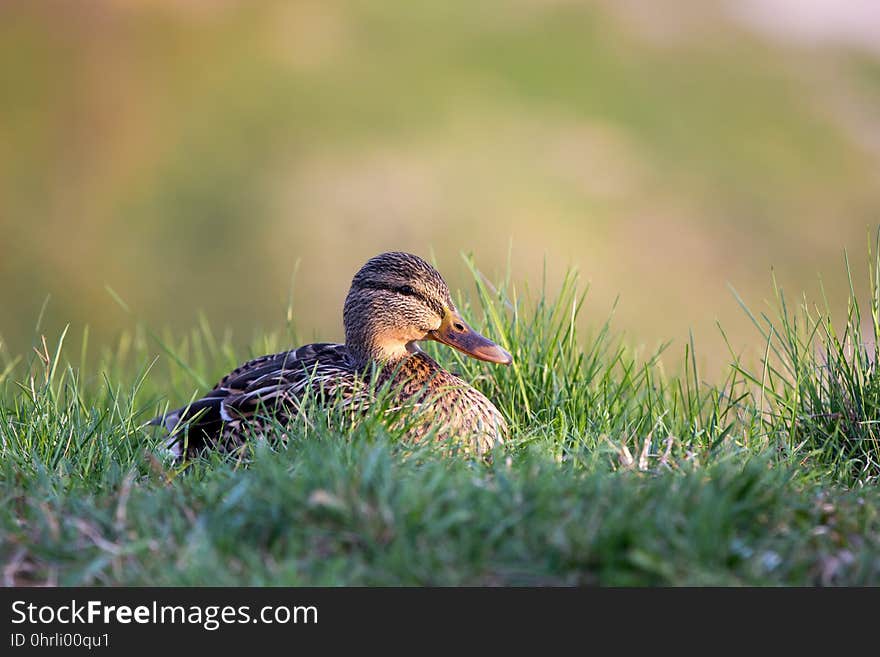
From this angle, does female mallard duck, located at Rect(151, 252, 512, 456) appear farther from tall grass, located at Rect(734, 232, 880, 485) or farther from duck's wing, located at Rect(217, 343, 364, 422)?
tall grass, located at Rect(734, 232, 880, 485)

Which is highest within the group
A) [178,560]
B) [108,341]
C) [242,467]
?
[108,341]

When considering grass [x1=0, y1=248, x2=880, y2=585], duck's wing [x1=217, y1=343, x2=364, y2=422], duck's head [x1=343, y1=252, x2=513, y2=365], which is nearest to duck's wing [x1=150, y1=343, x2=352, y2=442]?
duck's wing [x1=217, y1=343, x2=364, y2=422]

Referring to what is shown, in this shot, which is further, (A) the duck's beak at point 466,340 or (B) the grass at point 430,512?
(A) the duck's beak at point 466,340

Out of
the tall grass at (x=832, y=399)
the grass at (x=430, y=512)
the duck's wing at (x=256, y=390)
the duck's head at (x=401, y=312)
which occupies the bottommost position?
the grass at (x=430, y=512)

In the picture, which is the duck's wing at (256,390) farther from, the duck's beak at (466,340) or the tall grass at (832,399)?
the tall grass at (832,399)

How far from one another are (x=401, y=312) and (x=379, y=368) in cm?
24

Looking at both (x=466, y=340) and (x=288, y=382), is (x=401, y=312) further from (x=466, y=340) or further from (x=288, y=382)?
(x=288, y=382)

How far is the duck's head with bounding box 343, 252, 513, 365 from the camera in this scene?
14.4 ft

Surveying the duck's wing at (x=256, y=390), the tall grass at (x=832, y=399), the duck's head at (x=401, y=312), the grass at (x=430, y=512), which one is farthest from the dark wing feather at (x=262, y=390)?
the tall grass at (x=832, y=399)

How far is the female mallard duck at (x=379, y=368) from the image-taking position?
409 centimetres
